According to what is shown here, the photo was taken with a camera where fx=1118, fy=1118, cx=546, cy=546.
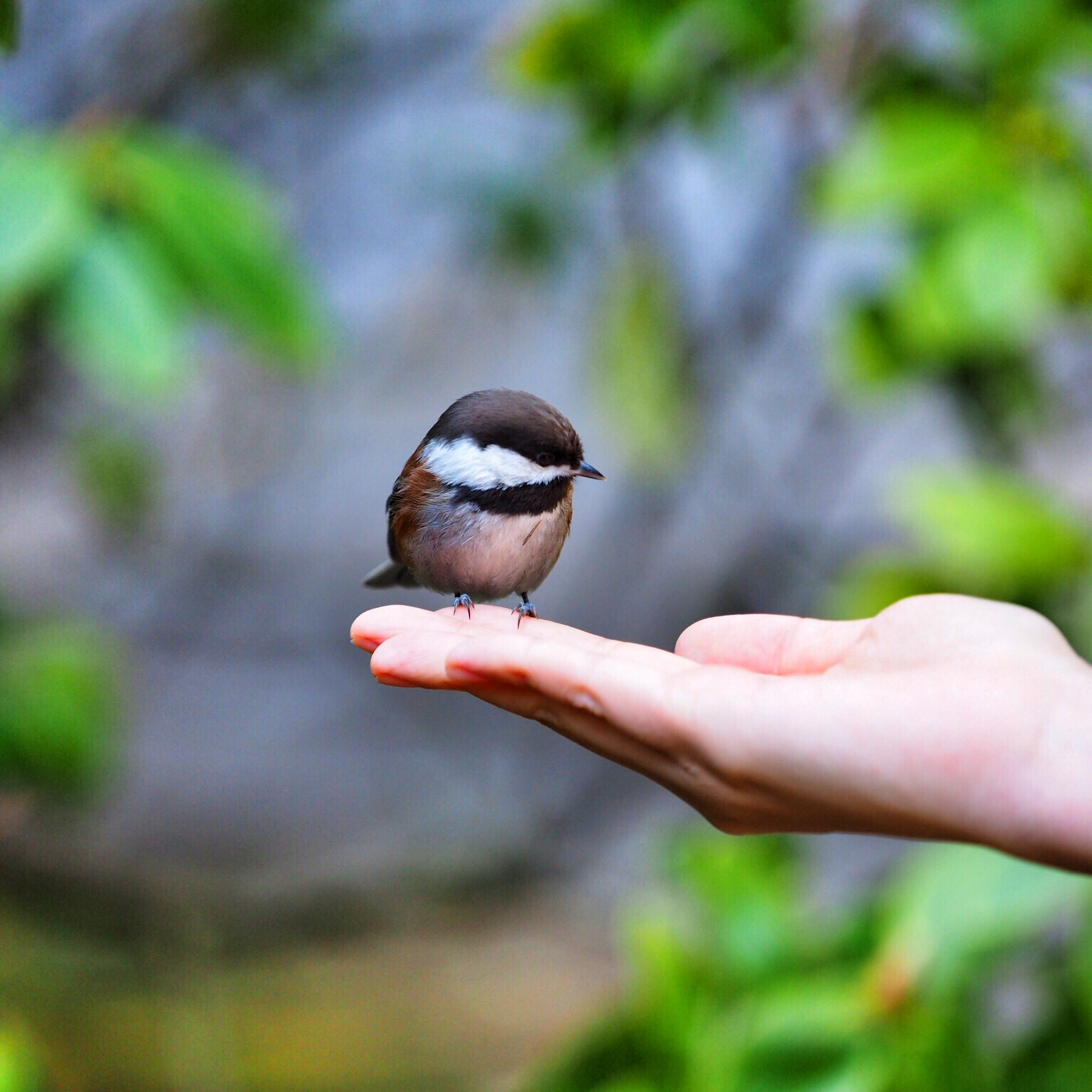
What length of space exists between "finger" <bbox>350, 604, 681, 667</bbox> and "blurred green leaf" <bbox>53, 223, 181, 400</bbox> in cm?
45

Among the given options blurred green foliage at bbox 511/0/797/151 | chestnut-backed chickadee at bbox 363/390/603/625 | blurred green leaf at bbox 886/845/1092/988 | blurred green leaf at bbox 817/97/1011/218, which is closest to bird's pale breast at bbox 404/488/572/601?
chestnut-backed chickadee at bbox 363/390/603/625

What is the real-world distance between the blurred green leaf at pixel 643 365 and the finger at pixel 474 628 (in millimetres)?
1071

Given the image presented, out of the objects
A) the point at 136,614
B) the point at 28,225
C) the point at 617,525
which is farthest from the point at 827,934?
the point at 136,614

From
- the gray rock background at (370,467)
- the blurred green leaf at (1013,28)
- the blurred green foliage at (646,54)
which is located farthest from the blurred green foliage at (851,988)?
the blurred green foliage at (646,54)

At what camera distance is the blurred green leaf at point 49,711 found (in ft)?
6.17

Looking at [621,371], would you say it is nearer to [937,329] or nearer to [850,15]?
[937,329]

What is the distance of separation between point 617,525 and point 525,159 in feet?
3.11

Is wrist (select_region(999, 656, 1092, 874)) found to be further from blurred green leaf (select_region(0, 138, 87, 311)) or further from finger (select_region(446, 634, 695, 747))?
blurred green leaf (select_region(0, 138, 87, 311))

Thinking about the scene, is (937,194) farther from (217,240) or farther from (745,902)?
(745,902)

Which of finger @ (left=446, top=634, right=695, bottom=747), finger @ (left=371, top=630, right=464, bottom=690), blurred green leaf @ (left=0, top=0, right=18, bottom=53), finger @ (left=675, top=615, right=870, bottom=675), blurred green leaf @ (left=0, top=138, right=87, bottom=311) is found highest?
blurred green leaf @ (left=0, top=138, right=87, bottom=311)

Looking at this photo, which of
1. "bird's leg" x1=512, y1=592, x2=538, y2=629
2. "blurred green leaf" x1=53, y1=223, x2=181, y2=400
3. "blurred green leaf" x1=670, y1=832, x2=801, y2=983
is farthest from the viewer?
"blurred green leaf" x1=670, y1=832, x2=801, y2=983

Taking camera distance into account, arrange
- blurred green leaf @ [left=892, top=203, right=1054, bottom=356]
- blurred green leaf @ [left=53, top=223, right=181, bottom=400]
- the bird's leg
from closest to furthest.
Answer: the bird's leg → blurred green leaf @ [left=53, top=223, right=181, bottom=400] → blurred green leaf @ [left=892, top=203, right=1054, bottom=356]

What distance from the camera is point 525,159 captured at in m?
2.67

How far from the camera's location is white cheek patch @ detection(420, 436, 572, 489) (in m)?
0.87
